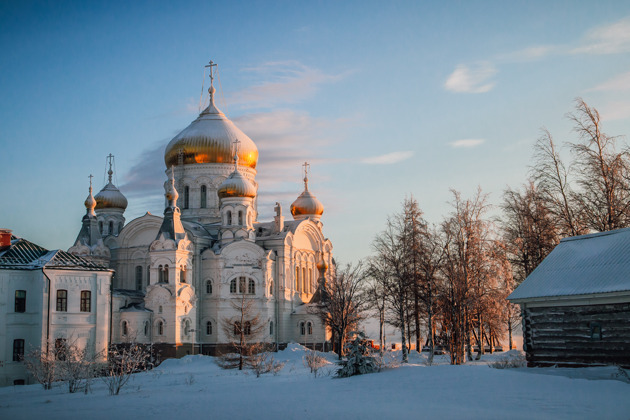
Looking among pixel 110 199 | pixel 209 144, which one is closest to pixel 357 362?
pixel 209 144

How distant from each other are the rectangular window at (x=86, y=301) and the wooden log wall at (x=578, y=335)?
21.2 m

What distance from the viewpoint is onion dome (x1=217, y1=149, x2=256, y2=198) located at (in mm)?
49688

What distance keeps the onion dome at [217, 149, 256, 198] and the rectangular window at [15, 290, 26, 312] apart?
1994 cm

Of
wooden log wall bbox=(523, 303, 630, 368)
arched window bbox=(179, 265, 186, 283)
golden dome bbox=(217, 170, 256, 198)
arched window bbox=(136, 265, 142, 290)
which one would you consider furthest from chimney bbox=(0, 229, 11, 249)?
wooden log wall bbox=(523, 303, 630, 368)

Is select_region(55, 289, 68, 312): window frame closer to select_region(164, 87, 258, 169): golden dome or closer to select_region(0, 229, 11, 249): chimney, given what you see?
select_region(0, 229, 11, 249): chimney

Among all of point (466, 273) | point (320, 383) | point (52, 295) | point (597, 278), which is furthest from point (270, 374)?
point (597, 278)

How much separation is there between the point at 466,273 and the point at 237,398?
48.8ft

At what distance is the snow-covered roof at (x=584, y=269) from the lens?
20781 millimetres

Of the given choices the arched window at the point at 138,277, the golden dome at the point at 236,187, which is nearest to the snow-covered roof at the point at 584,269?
the golden dome at the point at 236,187

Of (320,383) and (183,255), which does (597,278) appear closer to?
(320,383)

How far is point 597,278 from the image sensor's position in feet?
69.5

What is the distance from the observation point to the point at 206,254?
4762 cm

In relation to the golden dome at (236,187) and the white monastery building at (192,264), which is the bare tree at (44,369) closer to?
the white monastery building at (192,264)

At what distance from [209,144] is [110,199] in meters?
9.16
